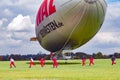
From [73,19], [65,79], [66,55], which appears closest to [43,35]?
[66,55]

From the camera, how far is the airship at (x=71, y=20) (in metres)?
44.3

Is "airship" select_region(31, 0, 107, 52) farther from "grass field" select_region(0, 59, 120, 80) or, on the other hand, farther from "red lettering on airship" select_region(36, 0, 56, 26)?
"grass field" select_region(0, 59, 120, 80)

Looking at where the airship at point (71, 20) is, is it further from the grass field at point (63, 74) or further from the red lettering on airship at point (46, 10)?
the grass field at point (63, 74)

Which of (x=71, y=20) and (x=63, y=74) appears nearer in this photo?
(x=63, y=74)

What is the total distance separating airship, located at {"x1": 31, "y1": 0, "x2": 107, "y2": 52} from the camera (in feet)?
145

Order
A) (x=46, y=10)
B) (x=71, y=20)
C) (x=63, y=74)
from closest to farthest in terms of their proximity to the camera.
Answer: (x=63, y=74), (x=71, y=20), (x=46, y=10)

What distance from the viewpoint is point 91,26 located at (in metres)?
45.9

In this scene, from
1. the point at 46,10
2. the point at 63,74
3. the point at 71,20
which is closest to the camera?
the point at 63,74

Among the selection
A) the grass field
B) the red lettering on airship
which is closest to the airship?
the red lettering on airship

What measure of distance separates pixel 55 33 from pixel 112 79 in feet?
83.5

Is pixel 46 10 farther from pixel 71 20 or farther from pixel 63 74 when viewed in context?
pixel 63 74

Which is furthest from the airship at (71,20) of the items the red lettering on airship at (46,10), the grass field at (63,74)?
the grass field at (63,74)

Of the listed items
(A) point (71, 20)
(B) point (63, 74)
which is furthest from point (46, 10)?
(B) point (63, 74)

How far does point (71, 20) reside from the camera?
45156 millimetres
